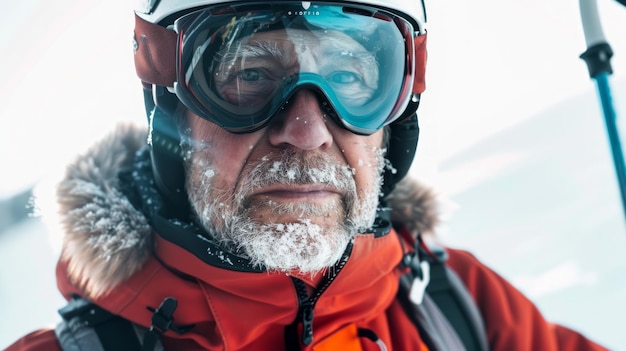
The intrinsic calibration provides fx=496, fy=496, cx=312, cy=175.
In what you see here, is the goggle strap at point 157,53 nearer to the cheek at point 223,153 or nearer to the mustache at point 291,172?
the cheek at point 223,153

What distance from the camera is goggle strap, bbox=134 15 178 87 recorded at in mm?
1499

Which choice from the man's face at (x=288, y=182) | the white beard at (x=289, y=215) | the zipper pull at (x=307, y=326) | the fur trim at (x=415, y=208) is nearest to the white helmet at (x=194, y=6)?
the man's face at (x=288, y=182)

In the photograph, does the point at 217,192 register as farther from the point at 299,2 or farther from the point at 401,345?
the point at 401,345

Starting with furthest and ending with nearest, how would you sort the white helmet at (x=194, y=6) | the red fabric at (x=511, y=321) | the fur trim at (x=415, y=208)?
the fur trim at (x=415, y=208)
the red fabric at (x=511, y=321)
the white helmet at (x=194, y=6)

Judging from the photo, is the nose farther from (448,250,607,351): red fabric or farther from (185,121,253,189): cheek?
(448,250,607,351): red fabric

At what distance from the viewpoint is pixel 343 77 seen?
1.49 meters

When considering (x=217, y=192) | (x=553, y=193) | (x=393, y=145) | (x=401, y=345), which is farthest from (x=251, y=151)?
(x=553, y=193)

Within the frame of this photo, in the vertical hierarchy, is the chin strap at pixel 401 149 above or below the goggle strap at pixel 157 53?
below

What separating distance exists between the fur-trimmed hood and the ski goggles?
0.43m

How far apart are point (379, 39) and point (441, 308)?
0.98 meters

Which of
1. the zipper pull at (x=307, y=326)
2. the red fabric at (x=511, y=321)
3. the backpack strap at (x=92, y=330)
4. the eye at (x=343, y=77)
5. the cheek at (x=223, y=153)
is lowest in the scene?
the red fabric at (x=511, y=321)

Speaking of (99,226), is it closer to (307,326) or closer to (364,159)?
(307,326)

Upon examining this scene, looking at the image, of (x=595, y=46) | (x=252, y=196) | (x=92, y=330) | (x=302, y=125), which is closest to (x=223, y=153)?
(x=252, y=196)

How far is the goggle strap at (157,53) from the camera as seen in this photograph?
4.92 ft
